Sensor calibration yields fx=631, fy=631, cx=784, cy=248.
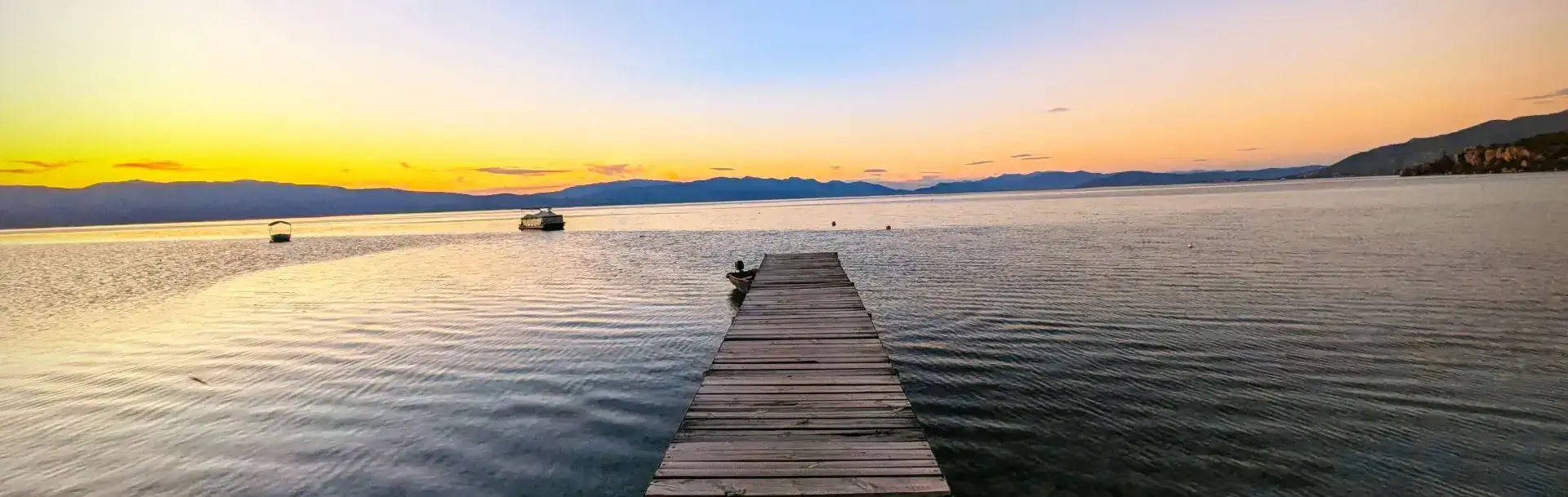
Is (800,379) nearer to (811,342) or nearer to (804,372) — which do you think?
(804,372)

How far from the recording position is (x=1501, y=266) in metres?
21.8

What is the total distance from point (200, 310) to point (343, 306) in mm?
5355

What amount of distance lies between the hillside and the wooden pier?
764 feet

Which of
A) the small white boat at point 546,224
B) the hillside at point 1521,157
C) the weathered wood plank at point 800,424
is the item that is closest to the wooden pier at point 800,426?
the weathered wood plank at point 800,424

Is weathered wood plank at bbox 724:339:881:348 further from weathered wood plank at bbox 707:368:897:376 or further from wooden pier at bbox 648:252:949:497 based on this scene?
weathered wood plank at bbox 707:368:897:376

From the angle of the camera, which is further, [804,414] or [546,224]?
[546,224]

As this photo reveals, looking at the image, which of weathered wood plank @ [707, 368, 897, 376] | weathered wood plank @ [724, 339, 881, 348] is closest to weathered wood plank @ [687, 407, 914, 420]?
weathered wood plank @ [707, 368, 897, 376]

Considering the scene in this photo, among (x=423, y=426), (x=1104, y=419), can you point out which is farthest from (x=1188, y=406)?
(x=423, y=426)

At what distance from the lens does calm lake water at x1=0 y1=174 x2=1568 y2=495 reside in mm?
8516

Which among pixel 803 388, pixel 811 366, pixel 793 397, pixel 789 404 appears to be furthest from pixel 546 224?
pixel 789 404

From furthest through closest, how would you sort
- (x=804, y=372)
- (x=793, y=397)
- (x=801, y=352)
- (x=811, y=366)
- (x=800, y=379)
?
(x=801, y=352) < (x=811, y=366) < (x=804, y=372) < (x=800, y=379) < (x=793, y=397)

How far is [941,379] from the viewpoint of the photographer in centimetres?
1220

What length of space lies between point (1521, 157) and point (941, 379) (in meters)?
257

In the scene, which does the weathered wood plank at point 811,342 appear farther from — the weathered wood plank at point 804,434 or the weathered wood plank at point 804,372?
the weathered wood plank at point 804,434
